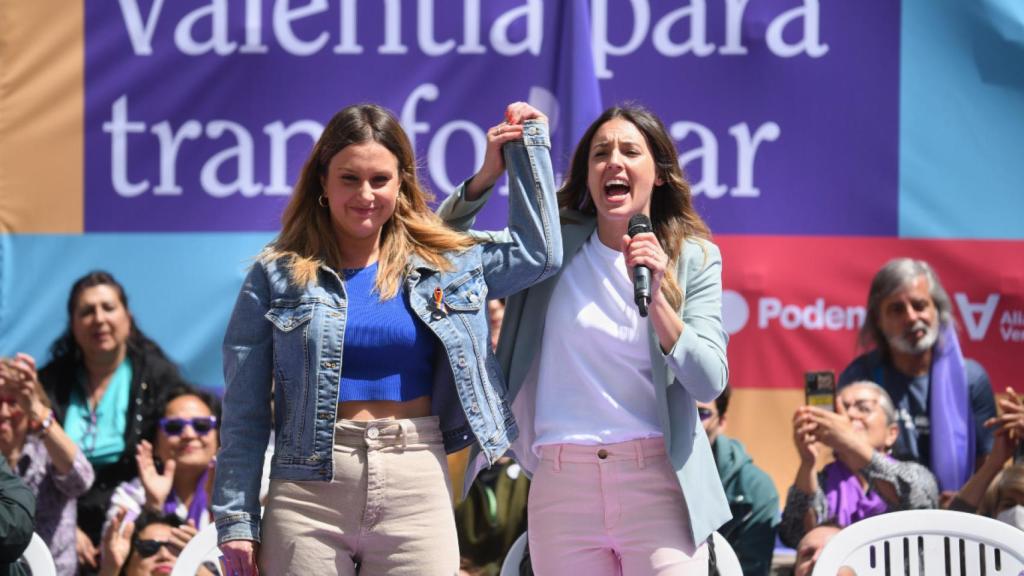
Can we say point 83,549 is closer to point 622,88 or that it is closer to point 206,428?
point 206,428

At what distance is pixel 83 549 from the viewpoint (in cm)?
478

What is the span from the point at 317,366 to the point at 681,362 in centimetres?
78

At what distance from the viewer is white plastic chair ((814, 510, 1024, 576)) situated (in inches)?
138

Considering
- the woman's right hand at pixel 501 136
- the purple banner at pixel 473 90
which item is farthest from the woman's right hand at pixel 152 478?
the woman's right hand at pixel 501 136

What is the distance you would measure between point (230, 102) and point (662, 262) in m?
2.77

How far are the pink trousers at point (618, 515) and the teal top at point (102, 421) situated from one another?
2487mm

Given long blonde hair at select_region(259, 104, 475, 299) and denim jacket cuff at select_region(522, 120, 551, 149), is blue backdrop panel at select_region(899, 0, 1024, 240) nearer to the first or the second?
denim jacket cuff at select_region(522, 120, 551, 149)

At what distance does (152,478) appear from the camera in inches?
186

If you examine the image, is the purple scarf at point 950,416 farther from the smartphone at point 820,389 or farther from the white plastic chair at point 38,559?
the white plastic chair at point 38,559

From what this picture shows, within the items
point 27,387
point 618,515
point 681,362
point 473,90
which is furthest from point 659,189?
point 27,387

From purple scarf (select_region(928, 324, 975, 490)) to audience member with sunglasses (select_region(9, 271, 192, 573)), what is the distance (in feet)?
9.34

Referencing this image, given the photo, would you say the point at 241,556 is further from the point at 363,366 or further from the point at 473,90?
the point at 473,90

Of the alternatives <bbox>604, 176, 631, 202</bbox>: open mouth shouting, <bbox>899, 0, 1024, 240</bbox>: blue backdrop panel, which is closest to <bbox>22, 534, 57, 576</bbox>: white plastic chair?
<bbox>604, 176, 631, 202</bbox>: open mouth shouting

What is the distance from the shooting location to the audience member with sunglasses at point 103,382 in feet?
16.1
